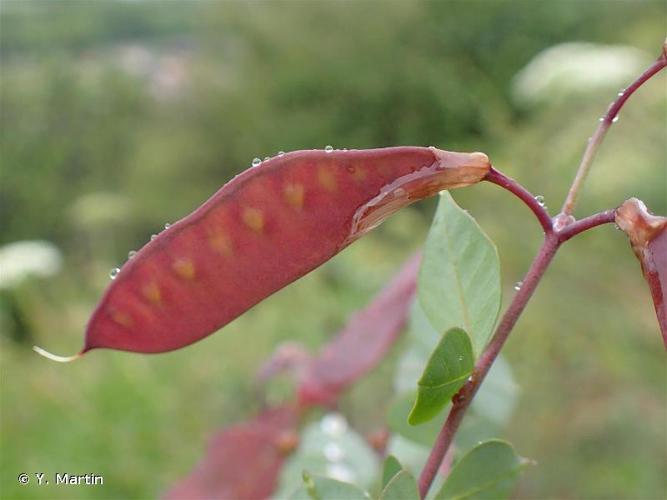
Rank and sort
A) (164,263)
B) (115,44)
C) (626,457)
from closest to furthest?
(164,263) → (626,457) → (115,44)

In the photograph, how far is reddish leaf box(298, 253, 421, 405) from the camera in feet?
1.34

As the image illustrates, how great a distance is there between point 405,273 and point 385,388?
2.80 ft

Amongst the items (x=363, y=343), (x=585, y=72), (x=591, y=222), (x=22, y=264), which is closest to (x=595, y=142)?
(x=591, y=222)

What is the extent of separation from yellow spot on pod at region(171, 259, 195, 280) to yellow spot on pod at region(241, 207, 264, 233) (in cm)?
2

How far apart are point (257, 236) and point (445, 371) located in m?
0.06

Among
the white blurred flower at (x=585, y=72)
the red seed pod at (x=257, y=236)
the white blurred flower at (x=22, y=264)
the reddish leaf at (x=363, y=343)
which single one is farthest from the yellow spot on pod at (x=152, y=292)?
the white blurred flower at (x=585, y=72)

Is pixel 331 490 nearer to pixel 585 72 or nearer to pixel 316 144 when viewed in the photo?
pixel 585 72

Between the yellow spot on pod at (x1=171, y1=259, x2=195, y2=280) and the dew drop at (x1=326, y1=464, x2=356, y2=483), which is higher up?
the yellow spot on pod at (x1=171, y1=259, x2=195, y2=280)

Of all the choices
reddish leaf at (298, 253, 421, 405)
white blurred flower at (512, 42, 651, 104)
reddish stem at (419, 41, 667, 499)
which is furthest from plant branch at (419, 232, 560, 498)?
white blurred flower at (512, 42, 651, 104)

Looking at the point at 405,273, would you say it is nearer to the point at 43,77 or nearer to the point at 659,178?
the point at 659,178

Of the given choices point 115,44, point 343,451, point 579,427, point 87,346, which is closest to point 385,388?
point 579,427

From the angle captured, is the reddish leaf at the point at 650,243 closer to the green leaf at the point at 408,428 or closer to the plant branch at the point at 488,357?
the plant branch at the point at 488,357

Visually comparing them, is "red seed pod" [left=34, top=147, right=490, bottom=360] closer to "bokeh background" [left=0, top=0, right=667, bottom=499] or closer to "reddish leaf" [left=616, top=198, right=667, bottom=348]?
"reddish leaf" [left=616, top=198, right=667, bottom=348]

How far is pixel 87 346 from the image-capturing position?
0.20 metres
